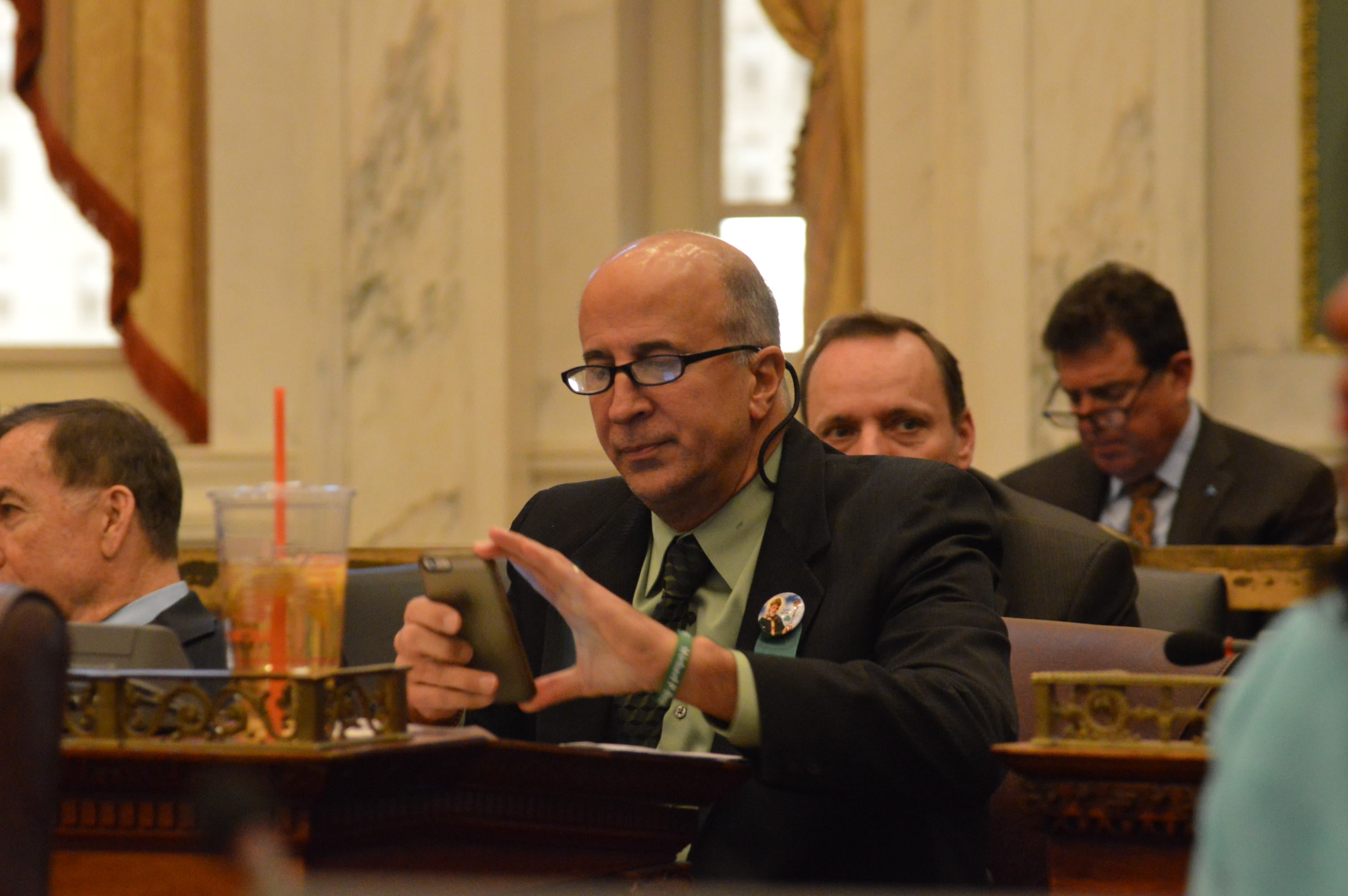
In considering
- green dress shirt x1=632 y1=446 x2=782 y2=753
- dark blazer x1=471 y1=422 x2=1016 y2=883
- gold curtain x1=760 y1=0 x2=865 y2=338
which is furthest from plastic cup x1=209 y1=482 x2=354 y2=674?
gold curtain x1=760 y1=0 x2=865 y2=338

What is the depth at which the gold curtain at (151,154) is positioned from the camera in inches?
217

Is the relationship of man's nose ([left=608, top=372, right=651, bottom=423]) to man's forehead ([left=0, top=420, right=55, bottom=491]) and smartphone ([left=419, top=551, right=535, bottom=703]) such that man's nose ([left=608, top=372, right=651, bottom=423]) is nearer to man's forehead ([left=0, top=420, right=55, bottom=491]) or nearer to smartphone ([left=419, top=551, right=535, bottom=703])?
smartphone ([left=419, top=551, right=535, bottom=703])

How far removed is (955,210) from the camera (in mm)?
5234

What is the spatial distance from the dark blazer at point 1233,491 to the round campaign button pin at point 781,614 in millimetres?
2233

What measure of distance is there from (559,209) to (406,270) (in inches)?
21.7

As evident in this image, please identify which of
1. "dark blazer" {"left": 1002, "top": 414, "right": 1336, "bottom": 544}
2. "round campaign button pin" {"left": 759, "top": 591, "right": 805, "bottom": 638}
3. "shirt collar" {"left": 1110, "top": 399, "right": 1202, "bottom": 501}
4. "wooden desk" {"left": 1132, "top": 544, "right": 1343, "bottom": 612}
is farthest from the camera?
"shirt collar" {"left": 1110, "top": 399, "right": 1202, "bottom": 501}

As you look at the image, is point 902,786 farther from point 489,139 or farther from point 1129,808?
point 489,139

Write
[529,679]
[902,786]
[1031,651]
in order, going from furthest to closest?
[1031,651], [902,786], [529,679]

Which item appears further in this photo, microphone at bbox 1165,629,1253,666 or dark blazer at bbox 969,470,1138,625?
dark blazer at bbox 969,470,1138,625

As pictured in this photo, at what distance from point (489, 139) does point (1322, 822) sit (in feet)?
15.3

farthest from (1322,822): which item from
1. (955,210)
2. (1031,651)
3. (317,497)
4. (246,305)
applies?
(246,305)

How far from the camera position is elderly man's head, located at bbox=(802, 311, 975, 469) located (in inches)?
135

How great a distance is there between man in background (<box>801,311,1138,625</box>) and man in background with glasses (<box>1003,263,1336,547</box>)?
80cm

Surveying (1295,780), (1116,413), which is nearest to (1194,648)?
(1295,780)
